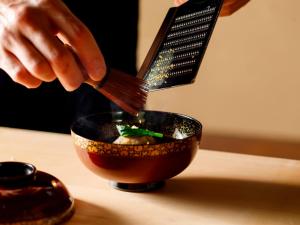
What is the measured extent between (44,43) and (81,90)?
1.06m

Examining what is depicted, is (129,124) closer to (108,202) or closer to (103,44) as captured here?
(108,202)

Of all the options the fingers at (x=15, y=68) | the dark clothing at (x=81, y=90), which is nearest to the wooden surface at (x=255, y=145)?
the dark clothing at (x=81, y=90)

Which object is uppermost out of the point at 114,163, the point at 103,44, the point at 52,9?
the point at 52,9

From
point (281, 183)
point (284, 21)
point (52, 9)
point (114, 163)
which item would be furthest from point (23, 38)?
point (284, 21)

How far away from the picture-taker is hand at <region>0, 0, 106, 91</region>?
850 millimetres

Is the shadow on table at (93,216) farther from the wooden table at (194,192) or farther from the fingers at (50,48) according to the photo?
the fingers at (50,48)

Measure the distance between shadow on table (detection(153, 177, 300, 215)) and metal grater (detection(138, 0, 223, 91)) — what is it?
8.9 inches

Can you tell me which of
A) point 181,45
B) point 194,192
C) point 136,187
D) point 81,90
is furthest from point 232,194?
point 81,90

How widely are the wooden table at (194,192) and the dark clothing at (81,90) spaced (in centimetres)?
59

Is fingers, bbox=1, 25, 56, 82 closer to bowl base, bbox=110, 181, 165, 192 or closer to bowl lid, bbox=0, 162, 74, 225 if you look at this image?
bowl lid, bbox=0, 162, 74, 225

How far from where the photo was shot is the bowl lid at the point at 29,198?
2.85 ft

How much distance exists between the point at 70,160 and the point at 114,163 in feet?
0.94

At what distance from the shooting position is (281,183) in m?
1.12

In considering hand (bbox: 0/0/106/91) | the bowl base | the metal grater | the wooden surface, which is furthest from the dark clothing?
hand (bbox: 0/0/106/91)
